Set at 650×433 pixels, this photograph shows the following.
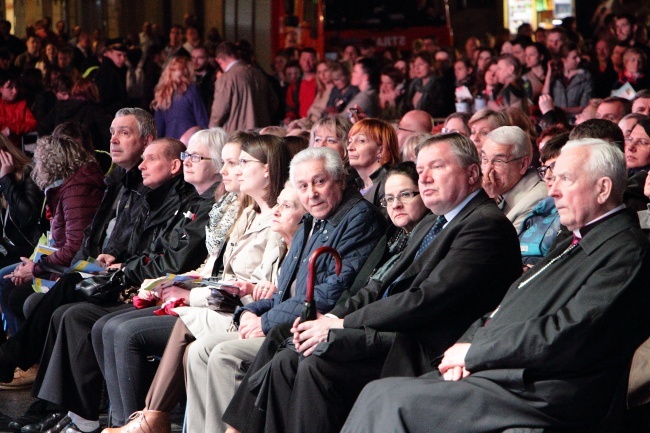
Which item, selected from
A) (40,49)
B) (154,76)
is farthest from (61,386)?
(40,49)

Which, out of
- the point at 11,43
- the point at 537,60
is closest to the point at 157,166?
the point at 537,60

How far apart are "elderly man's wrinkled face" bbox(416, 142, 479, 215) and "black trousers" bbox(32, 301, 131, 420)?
2.39 m

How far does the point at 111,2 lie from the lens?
23.0 meters

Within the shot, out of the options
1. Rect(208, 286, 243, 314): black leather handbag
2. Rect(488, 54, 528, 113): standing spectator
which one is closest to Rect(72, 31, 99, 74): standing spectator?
Rect(488, 54, 528, 113): standing spectator

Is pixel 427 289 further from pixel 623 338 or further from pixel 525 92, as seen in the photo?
pixel 525 92

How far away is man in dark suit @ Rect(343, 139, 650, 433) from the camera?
3.98 meters

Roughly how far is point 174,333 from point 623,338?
8.40 ft

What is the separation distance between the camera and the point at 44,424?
21.4 feet

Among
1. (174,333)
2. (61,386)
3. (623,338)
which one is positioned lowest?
(61,386)

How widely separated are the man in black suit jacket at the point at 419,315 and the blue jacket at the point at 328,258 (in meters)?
0.39

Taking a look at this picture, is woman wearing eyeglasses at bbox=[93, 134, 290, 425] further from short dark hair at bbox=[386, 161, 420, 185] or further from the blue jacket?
short dark hair at bbox=[386, 161, 420, 185]

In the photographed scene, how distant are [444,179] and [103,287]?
2.52 metres

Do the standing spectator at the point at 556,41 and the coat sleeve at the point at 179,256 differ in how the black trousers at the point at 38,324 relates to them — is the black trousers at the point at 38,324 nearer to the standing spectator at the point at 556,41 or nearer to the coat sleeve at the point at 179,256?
the coat sleeve at the point at 179,256

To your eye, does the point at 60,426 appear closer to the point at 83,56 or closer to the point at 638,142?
the point at 638,142
